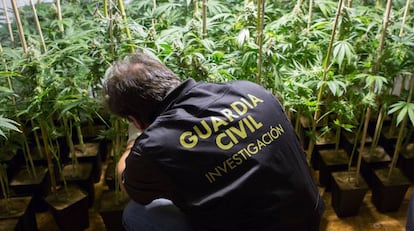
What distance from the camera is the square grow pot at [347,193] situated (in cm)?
204

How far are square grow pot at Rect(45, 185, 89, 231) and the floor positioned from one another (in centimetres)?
9

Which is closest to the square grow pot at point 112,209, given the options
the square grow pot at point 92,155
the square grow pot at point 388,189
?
the square grow pot at point 92,155

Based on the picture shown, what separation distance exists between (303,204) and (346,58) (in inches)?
33.1

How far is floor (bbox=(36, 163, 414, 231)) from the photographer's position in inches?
81.2

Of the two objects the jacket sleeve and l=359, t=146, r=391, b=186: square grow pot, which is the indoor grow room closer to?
l=359, t=146, r=391, b=186: square grow pot

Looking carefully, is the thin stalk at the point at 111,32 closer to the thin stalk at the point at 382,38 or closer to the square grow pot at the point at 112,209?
the square grow pot at the point at 112,209

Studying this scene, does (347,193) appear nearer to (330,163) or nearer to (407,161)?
(330,163)

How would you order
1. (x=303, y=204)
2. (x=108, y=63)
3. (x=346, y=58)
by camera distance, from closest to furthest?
(x=303, y=204) < (x=108, y=63) < (x=346, y=58)

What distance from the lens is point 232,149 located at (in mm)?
1188

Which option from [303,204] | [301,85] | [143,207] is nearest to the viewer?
[303,204]

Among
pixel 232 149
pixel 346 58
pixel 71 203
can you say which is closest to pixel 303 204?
pixel 232 149

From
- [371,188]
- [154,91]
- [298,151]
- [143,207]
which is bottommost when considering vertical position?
[371,188]

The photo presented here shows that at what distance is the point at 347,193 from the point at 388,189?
0.21 meters

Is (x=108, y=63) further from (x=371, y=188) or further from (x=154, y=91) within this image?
(x=371, y=188)
